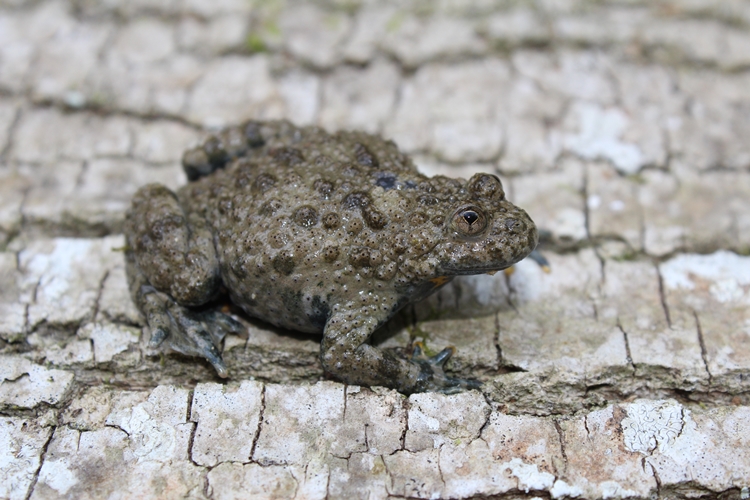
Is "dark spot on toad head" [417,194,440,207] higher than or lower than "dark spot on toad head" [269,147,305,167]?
Result: lower

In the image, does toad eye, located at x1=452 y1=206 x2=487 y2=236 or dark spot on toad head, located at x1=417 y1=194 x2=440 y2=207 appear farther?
dark spot on toad head, located at x1=417 y1=194 x2=440 y2=207

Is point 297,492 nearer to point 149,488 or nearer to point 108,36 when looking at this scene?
point 149,488

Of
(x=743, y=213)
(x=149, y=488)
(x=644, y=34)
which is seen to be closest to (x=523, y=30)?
(x=644, y=34)

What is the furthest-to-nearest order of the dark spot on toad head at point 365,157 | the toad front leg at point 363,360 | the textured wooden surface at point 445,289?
the dark spot on toad head at point 365,157, the toad front leg at point 363,360, the textured wooden surface at point 445,289

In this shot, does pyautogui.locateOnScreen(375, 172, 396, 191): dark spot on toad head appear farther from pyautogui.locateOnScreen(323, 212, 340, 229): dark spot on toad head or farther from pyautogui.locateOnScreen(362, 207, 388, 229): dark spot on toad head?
pyautogui.locateOnScreen(323, 212, 340, 229): dark spot on toad head

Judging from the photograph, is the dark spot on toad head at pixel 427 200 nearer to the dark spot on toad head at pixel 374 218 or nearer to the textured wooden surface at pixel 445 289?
the dark spot on toad head at pixel 374 218

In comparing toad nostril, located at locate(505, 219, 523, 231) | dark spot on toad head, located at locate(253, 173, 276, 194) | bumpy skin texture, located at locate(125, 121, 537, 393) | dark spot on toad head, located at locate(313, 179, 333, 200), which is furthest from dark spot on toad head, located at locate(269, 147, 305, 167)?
toad nostril, located at locate(505, 219, 523, 231)

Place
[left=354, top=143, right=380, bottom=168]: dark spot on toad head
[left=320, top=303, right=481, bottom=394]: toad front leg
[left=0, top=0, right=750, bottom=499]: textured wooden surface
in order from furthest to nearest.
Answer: [left=354, top=143, right=380, bottom=168]: dark spot on toad head → [left=320, top=303, right=481, bottom=394]: toad front leg → [left=0, top=0, right=750, bottom=499]: textured wooden surface

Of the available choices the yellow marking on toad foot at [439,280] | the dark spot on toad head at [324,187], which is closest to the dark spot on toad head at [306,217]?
the dark spot on toad head at [324,187]
